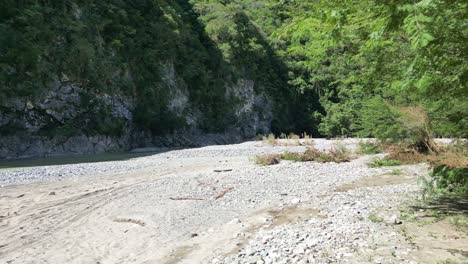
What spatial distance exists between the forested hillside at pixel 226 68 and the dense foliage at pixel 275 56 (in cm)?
3

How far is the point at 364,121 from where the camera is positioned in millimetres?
17688

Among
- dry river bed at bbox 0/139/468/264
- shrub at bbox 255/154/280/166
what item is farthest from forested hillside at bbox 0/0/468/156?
shrub at bbox 255/154/280/166

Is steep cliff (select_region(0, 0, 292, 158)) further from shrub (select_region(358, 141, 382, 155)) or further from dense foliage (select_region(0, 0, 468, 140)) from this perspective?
shrub (select_region(358, 141, 382, 155))

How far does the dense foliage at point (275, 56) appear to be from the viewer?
3.41m

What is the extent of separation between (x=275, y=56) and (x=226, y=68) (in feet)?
37.3

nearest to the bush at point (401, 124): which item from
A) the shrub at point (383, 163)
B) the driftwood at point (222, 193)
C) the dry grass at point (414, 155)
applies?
the dry grass at point (414, 155)

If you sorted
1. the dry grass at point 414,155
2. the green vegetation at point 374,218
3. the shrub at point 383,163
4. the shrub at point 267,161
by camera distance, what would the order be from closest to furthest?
the green vegetation at point 374,218 < the dry grass at point 414,155 < the shrub at point 383,163 < the shrub at point 267,161

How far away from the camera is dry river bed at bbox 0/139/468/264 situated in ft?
16.0

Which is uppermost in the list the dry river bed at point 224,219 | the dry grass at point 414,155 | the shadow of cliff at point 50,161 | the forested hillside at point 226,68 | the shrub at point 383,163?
the forested hillside at point 226,68

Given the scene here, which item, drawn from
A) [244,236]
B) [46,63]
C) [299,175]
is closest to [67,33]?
[46,63]

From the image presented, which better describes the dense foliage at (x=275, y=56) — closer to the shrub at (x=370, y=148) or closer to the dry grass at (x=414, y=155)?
the shrub at (x=370, y=148)

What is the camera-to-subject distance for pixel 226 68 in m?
39.5

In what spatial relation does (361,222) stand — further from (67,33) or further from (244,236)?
(67,33)

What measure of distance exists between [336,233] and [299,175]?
22.0 ft
